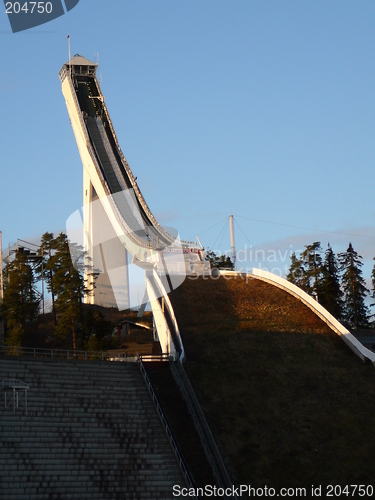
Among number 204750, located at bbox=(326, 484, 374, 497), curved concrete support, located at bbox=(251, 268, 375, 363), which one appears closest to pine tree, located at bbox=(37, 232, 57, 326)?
curved concrete support, located at bbox=(251, 268, 375, 363)

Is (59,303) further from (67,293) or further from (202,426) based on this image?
(202,426)

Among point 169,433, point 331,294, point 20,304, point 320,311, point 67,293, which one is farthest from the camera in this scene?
point 331,294

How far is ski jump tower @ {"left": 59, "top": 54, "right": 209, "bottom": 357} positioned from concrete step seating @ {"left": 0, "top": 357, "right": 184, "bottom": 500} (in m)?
15.6

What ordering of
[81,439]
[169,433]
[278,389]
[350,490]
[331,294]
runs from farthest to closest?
[331,294] → [278,389] → [169,433] → [81,439] → [350,490]

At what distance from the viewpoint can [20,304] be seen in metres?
33.9

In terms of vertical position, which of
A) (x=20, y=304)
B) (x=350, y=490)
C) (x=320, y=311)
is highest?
(x=20, y=304)

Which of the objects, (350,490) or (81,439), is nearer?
(350,490)

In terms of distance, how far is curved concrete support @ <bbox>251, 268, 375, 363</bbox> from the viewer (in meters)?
26.4

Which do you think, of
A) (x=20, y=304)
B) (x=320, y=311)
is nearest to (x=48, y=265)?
(x=20, y=304)

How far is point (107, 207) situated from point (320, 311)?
58.0ft

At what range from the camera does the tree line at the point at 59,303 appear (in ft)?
104

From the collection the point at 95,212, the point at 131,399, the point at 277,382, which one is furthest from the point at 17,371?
the point at 95,212

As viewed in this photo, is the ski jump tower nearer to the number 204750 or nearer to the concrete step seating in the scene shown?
the concrete step seating

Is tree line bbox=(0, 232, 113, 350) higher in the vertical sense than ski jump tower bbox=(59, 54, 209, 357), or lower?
lower
